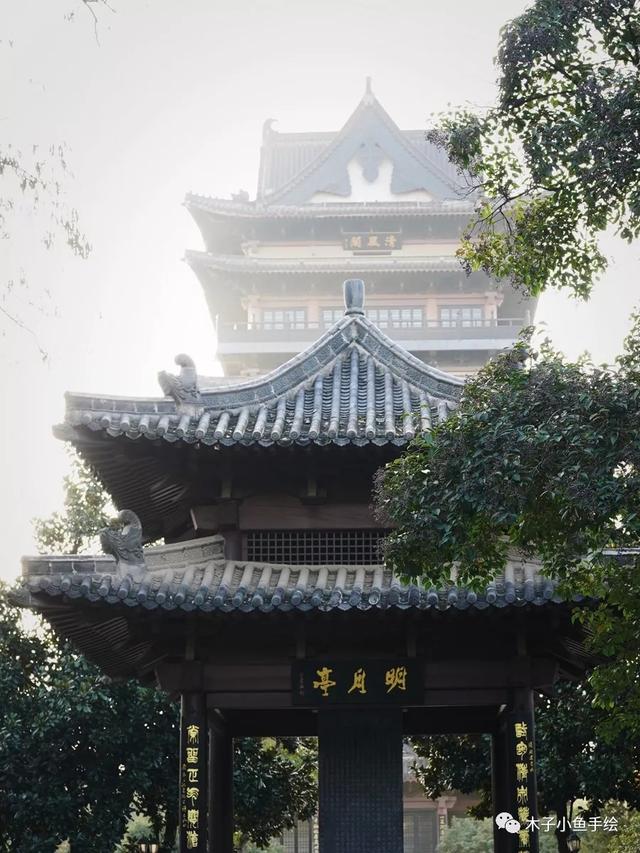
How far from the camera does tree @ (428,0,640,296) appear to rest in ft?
30.0

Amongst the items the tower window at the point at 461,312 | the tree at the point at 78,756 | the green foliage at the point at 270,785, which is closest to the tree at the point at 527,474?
the tree at the point at 78,756

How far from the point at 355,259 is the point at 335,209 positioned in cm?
217

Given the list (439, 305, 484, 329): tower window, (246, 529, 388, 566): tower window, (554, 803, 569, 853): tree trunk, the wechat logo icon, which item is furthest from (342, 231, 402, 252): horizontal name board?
the wechat logo icon

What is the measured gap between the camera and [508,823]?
532 inches

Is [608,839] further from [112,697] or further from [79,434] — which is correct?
[79,434]

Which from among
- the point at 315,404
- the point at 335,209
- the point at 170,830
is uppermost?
the point at 335,209

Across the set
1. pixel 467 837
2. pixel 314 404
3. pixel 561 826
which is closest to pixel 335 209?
pixel 467 837

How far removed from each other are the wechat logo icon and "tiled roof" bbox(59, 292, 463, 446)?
4.12m

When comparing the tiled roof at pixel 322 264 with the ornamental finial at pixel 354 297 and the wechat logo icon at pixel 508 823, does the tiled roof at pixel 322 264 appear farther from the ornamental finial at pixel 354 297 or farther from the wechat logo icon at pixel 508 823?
the wechat logo icon at pixel 508 823

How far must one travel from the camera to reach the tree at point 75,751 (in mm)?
22094

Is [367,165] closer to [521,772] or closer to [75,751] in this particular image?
[75,751]

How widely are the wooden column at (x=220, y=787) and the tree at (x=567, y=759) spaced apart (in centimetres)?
662

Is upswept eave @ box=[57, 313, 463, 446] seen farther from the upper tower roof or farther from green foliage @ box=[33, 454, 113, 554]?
the upper tower roof

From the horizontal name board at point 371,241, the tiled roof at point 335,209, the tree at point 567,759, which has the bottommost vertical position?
the tree at point 567,759
